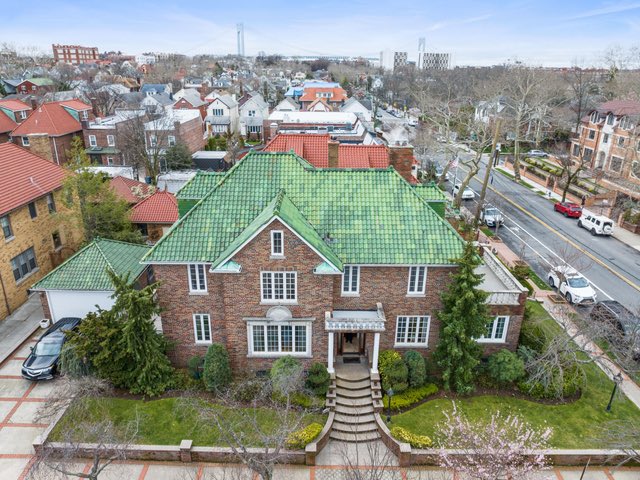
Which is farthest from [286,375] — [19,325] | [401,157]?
[19,325]

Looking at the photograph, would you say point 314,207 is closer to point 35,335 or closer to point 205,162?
point 35,335

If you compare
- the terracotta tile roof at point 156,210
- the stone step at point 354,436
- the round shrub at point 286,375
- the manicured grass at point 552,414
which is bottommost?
the stone step at point 354,436

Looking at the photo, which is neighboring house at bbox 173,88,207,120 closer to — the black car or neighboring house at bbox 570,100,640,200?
neighboring house at bbox 570,100,640,200

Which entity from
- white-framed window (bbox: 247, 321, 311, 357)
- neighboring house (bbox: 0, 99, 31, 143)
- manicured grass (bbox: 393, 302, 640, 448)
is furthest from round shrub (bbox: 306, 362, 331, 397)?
neighboring house (bbox: 0, 99, 31, 143)

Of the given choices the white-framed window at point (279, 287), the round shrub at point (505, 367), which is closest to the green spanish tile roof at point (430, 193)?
the round shrub at point (505, 367)

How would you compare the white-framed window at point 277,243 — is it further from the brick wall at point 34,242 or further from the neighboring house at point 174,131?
the neighboring house at point 174,131
